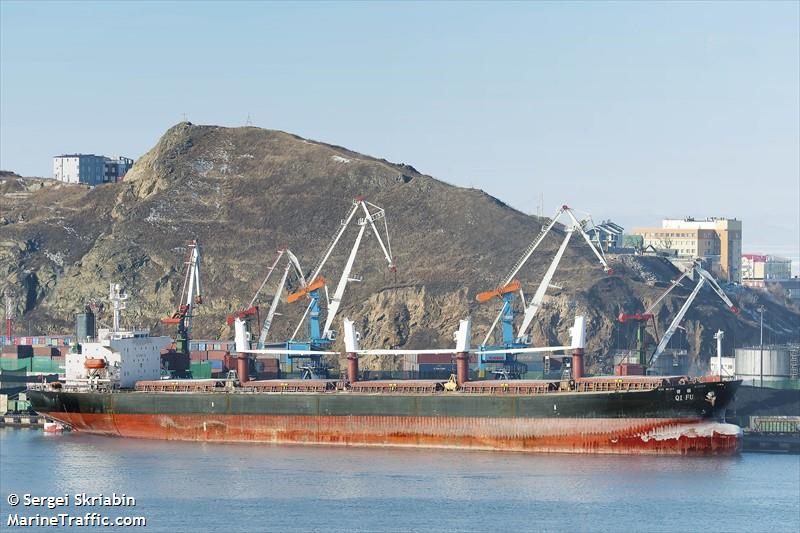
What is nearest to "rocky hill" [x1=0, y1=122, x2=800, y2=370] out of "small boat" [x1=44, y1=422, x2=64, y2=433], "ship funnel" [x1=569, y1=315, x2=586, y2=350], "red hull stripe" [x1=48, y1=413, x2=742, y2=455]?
"small boat" [x1=44, y1=422, x2=64, y2=433]

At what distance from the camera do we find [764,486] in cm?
8456

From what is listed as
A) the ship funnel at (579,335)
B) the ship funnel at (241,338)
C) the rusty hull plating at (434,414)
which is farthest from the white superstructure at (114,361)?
the ship funnel at (579,335)

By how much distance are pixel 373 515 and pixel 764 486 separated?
22433mm

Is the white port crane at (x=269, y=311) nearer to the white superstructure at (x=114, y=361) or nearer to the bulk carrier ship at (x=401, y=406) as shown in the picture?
the bulk carrier ship at (x=401, y=406)

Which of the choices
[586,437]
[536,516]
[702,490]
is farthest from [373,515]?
[586,437]

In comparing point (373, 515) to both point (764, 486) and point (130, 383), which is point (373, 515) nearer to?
point (764, 486)

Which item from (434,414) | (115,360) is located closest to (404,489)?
(434,414)

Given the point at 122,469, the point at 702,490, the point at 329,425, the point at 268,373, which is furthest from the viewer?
the point at 268,373

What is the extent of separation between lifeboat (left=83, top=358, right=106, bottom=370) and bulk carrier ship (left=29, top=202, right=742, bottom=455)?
14 cm

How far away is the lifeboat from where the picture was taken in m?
112

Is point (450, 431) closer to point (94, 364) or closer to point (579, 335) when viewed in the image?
point (579, 335)

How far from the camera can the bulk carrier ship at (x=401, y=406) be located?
95.7m

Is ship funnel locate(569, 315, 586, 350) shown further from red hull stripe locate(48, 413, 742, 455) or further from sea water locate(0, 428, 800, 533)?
sea water locate(0, 428, 800, 533)

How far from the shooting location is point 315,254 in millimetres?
175000
